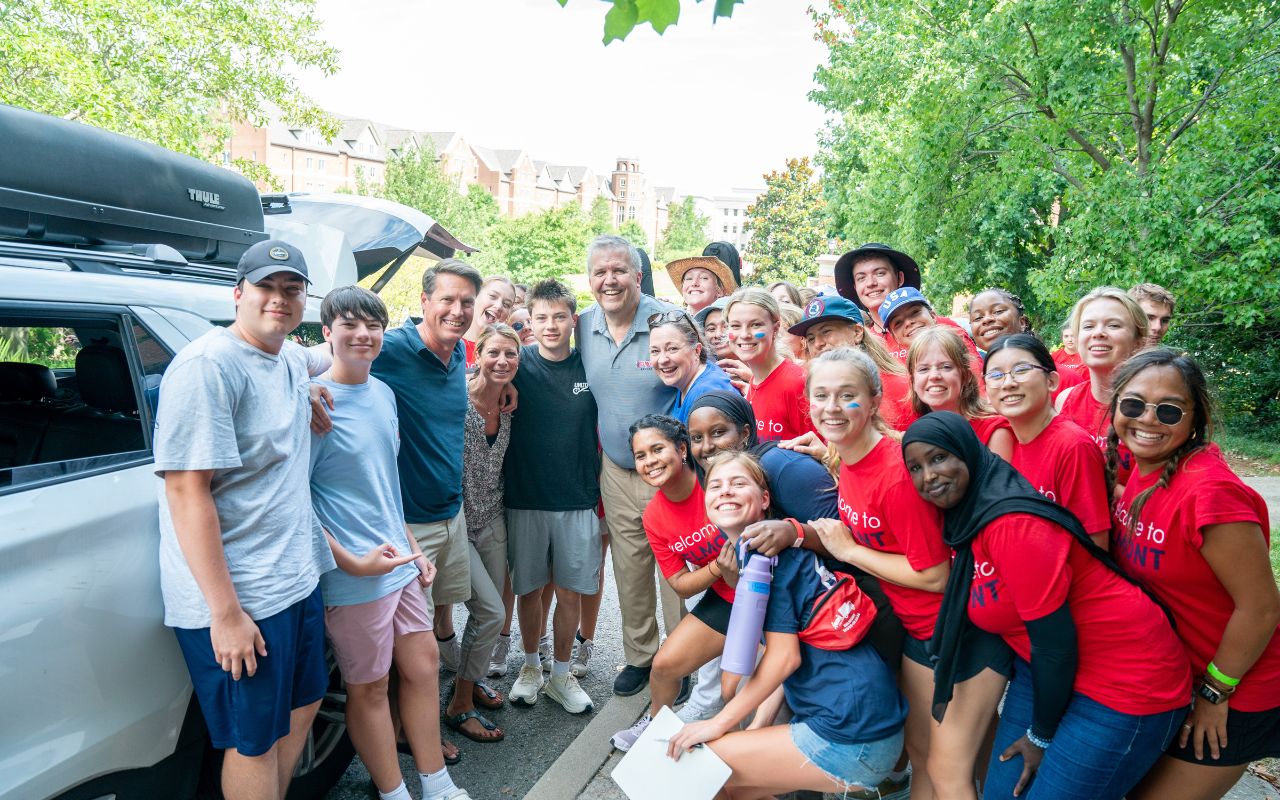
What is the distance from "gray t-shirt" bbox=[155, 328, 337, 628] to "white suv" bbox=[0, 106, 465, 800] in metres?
0.16

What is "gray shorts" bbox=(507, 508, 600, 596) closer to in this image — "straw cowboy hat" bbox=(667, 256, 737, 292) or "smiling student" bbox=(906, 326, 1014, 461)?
"smiling student" bbox=(906, 326, 1014, 461)

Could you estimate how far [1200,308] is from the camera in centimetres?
1119

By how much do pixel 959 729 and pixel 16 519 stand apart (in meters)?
2.74

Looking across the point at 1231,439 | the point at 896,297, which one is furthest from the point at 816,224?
the point at 896,297

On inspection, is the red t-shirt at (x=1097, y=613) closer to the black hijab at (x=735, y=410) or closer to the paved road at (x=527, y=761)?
the black hijab at (x=735, y=410)

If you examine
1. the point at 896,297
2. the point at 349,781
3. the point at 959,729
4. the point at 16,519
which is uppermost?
the point at 896,297

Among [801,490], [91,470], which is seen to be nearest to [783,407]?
[801,490]

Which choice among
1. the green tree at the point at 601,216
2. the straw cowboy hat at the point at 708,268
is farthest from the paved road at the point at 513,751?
the green tree at the point at 601,216

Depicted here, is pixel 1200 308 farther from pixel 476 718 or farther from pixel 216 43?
pixel 216 43

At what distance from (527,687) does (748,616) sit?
201 centimetres

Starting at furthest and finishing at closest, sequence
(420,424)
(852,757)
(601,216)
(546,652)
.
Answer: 1. (601,216)
2. (546,652)
3. (420,424)
4. (852,757)

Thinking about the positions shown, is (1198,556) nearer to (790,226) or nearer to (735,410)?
(735,410)

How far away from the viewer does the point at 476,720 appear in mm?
3824

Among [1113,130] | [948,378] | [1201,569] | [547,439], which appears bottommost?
[547,439]
